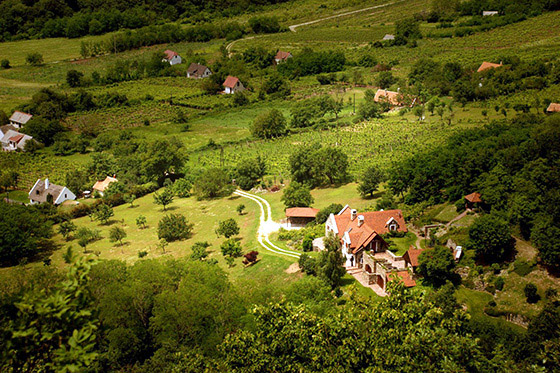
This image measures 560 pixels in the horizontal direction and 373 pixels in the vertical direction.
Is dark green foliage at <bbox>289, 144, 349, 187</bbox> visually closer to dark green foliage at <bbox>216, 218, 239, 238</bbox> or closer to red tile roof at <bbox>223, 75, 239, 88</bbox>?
dark green foliage at <bbox>216, 218, 239, 238</bbox>

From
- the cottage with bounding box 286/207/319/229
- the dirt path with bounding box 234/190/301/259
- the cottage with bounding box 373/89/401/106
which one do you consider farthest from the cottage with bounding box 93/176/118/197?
the cottage with bounding box 373/89/401/106

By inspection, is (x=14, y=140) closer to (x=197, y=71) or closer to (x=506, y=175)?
(x=197, y=71)

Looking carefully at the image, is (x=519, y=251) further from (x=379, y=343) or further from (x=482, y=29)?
(x=482, y=29)

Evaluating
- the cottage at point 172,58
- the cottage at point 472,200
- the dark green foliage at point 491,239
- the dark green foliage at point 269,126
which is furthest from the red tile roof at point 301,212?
the cottage at point 172,58

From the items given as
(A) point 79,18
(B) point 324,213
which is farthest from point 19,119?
(A) point 79,18

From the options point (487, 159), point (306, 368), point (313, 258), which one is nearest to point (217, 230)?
point (313, 258)

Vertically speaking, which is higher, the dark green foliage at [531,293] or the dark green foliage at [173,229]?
the dark green foliage at [531,293]

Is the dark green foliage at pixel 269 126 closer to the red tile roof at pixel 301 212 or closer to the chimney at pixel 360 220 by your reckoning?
the red tile roof at pixel 301 212
